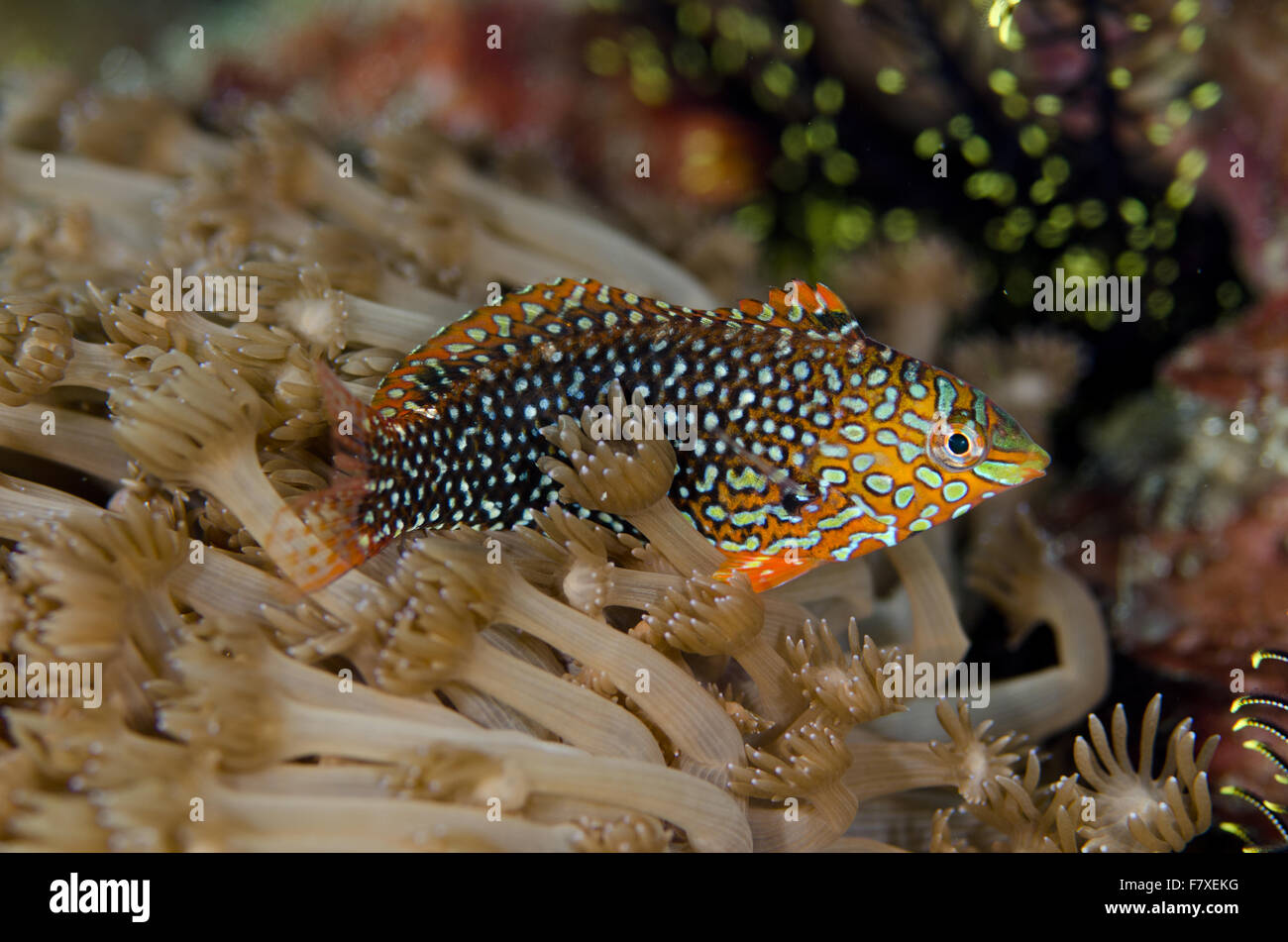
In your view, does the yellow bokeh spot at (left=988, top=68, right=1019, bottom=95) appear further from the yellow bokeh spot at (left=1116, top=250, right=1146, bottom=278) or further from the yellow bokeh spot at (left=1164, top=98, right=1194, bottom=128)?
the yellow bokeh spot at (left=1116, top=250, right=1146, bottom=278)

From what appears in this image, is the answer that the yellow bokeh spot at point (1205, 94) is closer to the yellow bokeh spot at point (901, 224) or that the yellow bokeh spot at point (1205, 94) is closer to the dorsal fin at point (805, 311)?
the yellow bokeh spot at point (901, 224)

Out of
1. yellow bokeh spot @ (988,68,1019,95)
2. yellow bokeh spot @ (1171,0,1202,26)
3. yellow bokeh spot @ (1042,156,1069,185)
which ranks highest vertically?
yellow bokeh spot @ (1171,0,1202,26)

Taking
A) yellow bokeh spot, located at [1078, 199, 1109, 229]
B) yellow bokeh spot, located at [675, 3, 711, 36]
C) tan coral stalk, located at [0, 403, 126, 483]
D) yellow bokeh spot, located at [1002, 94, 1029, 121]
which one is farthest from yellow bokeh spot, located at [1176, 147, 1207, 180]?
tan coral stalk, located at [0, 403, 126, 483]

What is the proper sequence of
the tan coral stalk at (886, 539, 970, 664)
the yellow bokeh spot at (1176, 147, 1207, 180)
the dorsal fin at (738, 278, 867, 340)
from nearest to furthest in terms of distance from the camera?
the dorsal fin at (738, 278, 867, 340) → the tan coral stalk at (886, 539, 970, 664) → the yellow bokeh spot at (1176, 147, 1207, 180)

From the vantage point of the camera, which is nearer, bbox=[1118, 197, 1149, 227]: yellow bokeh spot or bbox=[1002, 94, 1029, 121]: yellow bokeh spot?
bbox=[1002, 94, 1029, 121]: yellow bokeh spot

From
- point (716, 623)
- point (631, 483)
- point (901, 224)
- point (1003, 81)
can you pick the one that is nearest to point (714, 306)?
point (901, 224)

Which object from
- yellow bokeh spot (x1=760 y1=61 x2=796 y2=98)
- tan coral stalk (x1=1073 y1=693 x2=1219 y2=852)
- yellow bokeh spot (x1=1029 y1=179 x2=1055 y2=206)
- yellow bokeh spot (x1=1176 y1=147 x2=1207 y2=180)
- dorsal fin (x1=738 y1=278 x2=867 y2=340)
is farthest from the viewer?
yellow bokeh spot (x1=760 y1=61 x2=796 y2=98)
